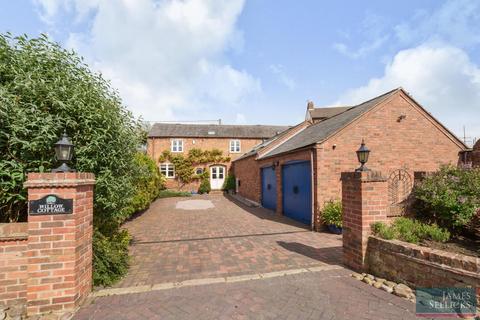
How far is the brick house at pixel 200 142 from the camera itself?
74.4 feet

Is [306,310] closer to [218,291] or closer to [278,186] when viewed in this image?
[218,291]

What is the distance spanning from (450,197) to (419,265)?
120 inches

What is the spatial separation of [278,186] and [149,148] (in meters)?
16.8

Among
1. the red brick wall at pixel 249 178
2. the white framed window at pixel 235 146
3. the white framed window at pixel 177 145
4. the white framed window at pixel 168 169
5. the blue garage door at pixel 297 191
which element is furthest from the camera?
the white framed window at pixel 235 146

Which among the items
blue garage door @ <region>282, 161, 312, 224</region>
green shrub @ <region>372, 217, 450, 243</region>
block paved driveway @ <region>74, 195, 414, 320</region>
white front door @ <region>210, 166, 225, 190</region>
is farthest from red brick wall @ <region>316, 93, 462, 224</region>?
white front door @ <region>210, 166, 225, 190</region>

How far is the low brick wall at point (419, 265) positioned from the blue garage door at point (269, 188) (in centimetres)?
752

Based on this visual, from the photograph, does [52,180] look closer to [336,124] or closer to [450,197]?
[450,197]

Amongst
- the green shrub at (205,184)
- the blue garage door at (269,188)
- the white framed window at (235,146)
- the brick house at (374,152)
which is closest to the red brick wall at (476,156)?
the brick house at (374,152)

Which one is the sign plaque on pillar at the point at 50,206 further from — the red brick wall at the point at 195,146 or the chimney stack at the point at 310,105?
the chimney stack at the point at 310,105

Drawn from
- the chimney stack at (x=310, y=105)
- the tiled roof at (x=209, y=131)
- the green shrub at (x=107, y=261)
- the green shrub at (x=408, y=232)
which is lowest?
the green shrub at (x=107, y=261)

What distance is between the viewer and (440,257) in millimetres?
3184

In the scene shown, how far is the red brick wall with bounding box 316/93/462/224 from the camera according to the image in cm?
810

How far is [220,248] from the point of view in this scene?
18.9 ft

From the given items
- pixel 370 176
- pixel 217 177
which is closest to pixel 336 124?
pixel 370 176
